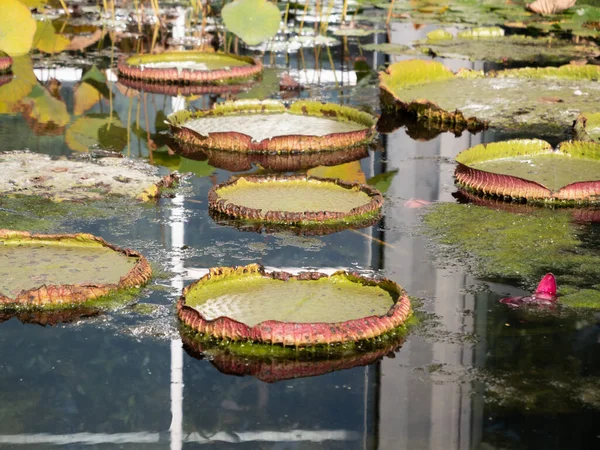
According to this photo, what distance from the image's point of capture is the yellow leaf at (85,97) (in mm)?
6201

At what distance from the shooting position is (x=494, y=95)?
627cm

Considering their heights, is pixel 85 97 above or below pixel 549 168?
above

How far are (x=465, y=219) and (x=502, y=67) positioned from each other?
402 centimetres

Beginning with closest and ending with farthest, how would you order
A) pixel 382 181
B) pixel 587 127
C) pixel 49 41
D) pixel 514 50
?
pixel 382 181, pixel 587 127, pixel 514 50, pixel 49 41

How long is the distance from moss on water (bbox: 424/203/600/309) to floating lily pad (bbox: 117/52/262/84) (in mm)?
3152

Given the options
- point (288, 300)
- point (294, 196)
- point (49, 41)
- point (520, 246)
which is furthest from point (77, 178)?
point (49, 41)

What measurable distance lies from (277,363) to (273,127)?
9.29ft

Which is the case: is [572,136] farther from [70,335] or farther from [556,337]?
[70,335]

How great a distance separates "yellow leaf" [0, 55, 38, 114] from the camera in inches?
246

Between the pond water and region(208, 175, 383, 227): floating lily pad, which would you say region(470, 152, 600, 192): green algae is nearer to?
the pond water

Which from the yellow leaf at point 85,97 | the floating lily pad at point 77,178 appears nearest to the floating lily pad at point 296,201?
the floating lily pad at point 77,178

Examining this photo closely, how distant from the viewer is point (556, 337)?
2.95 metres

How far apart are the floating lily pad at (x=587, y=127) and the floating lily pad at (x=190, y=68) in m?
2.70

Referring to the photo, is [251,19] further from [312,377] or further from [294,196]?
[312,377]
